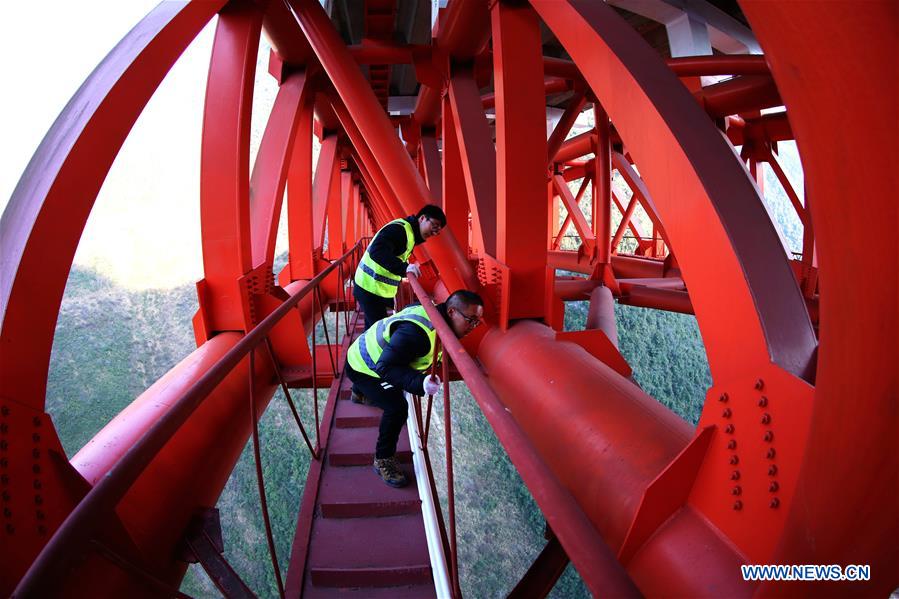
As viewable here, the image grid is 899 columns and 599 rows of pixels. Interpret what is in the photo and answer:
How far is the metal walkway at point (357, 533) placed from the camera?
3014 millimetres

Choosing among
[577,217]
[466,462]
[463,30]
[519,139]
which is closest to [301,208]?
[463,30]

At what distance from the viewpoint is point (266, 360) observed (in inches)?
175

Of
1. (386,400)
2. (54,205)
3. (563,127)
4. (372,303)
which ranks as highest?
(563,127)

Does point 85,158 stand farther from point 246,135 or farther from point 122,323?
point 122,323

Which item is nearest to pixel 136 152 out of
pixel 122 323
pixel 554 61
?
pixel 122 323

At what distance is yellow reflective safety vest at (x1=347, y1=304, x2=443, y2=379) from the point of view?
3050 millimetres

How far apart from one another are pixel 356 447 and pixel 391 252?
1823 millimetres

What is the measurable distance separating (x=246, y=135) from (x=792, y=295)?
13.5 ft

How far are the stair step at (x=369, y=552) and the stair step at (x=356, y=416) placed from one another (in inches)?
45.8

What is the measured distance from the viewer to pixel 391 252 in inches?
194

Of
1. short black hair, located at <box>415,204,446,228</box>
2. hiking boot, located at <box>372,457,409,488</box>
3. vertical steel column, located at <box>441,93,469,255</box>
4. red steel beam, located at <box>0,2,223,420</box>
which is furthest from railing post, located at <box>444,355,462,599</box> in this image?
vertical steel column, located at <box>441,93,469,255</box>

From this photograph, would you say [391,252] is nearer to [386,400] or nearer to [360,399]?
[360,399]

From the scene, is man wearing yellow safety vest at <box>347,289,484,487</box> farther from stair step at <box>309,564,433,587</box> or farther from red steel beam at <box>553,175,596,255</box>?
red steel beam at <box>553,175,596,255</box>

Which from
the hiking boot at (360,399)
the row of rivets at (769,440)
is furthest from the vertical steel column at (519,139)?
the row of rivets at (769,440)
